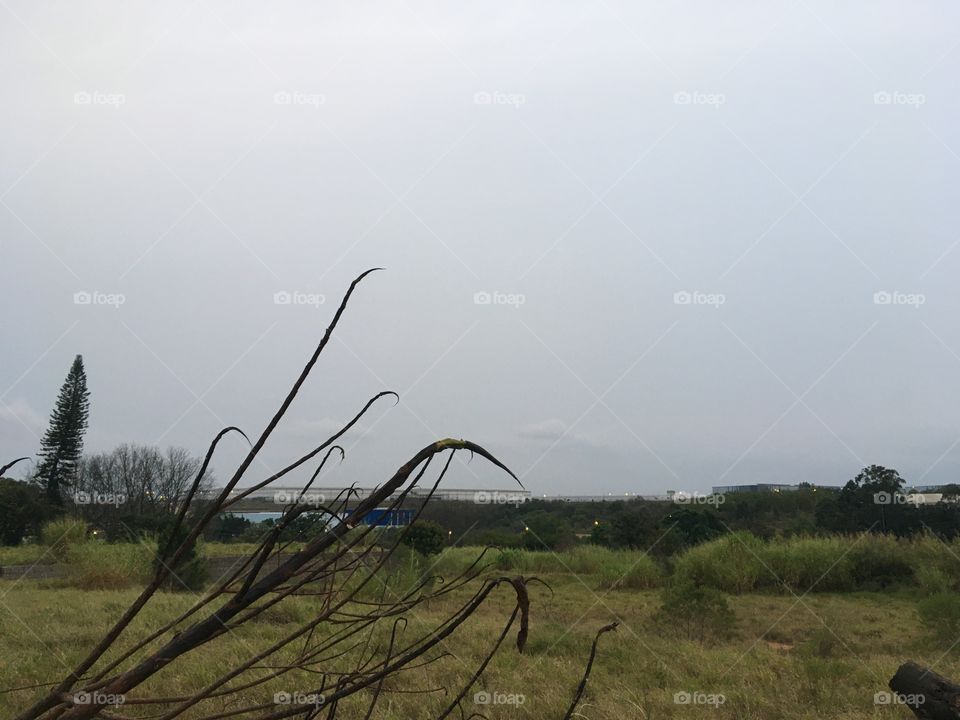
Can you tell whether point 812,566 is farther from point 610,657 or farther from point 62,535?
point 62,535

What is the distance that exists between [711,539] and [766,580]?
178 cm

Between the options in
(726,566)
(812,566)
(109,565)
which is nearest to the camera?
(109,565)

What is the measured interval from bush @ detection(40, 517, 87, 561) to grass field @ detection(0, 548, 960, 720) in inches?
100

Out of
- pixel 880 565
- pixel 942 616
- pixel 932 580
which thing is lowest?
pixel 880 565

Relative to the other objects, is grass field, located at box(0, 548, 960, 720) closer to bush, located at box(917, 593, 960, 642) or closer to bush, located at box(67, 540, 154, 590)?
bush, located at box(917, 593, 960, 642)

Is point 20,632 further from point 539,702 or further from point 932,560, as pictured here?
point 932,560

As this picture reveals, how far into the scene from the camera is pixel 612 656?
235 inches

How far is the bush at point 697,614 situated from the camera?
7.68m

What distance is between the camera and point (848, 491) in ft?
53.3

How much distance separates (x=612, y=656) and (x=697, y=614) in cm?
229

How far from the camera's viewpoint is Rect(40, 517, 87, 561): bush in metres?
12.9

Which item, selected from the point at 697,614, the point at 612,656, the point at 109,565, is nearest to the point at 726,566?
the point at 697,614

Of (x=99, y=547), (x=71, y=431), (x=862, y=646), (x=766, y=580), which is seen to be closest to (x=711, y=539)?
(x=766, y=580)

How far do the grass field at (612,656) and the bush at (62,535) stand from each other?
2548 millimetres
